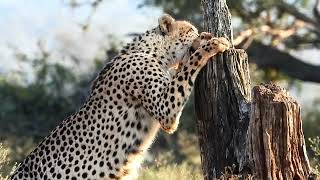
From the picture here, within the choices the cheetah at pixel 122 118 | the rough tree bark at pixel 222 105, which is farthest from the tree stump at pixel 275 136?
the cheetah at pixel 122 118

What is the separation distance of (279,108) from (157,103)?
1.17 meters

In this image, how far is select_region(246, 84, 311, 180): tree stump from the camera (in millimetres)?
6051

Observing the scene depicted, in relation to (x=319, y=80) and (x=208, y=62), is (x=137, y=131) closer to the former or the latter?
(x=208, y=62)

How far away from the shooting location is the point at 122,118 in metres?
7.11

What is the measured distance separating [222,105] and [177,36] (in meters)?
1.01

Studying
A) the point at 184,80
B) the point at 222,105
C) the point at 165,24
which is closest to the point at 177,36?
the point at 165,24

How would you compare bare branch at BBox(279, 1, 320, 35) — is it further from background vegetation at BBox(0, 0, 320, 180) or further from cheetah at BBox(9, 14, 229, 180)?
cheetah at BBox(9, 14, 229, 180)

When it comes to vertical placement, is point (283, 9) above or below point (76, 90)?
above

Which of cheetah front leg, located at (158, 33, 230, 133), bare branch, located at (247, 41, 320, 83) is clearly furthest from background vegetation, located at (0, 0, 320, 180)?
cheetah front leg, located at (158, 33, 230, 133)

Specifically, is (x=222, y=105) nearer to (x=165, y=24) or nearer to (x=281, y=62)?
(x=165, y=24)

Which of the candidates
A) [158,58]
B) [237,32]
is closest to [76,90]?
[237,32]

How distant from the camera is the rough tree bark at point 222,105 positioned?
6.71 m

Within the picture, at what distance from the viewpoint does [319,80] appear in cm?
1953

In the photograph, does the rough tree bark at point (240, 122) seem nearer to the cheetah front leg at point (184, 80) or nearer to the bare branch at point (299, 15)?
the cheetah front leg at point (184, 80)
